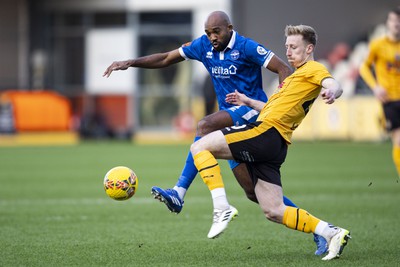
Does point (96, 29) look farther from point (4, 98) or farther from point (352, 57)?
point (352, 57)

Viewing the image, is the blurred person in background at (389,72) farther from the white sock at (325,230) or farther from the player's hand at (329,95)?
the player's hand at (329,95)

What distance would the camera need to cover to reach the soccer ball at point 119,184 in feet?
25.8

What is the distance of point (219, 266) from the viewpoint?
6965 mm

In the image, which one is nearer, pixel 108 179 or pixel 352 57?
pixel 108 179

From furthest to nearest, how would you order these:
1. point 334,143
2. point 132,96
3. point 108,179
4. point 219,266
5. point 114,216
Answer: point 132,96
point 334,143
point 114,216
point 108,179
point 219,266

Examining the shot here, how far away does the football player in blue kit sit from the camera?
778 centimetres

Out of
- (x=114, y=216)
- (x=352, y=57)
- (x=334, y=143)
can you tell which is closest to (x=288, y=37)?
(x=114, y=216)

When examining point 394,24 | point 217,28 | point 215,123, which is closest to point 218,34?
point 217,28

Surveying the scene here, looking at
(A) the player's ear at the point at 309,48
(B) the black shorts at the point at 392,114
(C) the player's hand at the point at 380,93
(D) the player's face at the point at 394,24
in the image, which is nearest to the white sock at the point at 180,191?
(A) the player's ear at the point at 309,48

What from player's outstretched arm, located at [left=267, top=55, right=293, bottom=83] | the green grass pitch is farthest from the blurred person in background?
player's outstretched arm, located at [left=267, top=55, right=293, bottom=83]

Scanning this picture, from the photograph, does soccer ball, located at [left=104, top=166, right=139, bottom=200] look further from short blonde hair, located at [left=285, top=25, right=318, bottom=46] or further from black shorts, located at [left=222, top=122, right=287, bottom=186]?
short blonde hair, located at [left=285, top=25, right=318, bottom=46]

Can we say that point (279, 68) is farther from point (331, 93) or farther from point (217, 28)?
point (331, 93)

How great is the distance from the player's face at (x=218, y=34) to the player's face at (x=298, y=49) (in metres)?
0.73

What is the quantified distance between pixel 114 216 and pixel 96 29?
23230 mm
